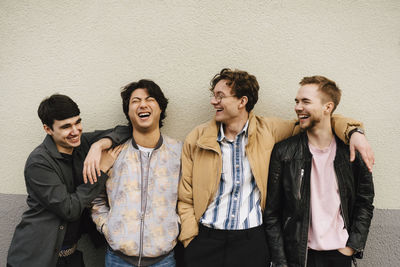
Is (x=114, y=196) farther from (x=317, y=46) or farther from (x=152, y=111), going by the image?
(x=317, y=46)

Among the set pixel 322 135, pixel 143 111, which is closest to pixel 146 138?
pixel 143 111

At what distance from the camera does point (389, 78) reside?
3127 millimetres

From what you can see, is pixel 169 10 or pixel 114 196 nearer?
pixel 114 196

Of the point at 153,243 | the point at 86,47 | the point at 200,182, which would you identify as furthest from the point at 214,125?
the point at 86,47

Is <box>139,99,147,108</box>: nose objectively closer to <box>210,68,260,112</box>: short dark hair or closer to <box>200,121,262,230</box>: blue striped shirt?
<box>210,68,260,112</box>: short dark hair

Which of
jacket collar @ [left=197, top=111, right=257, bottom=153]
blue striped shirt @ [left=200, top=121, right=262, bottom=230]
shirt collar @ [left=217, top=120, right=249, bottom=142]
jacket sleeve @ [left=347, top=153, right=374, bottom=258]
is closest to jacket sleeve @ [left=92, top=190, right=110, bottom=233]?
blue striped shirt @ [left=200, top=121, right=262, bottom=230]

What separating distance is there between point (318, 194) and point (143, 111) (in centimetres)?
177

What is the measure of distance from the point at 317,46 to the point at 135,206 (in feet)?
8.24

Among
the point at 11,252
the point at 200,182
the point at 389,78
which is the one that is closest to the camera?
the point at 11,252

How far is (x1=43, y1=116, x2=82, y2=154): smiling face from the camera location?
2.54m

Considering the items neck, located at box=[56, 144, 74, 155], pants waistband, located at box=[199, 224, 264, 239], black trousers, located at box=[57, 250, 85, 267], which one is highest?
neck, located at box=[56, 144, 74, 155]

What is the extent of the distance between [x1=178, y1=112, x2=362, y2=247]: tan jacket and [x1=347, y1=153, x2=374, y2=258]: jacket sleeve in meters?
0.35

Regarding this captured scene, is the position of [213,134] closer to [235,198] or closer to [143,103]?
[235,198]

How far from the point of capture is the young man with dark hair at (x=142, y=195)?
2.59 m
